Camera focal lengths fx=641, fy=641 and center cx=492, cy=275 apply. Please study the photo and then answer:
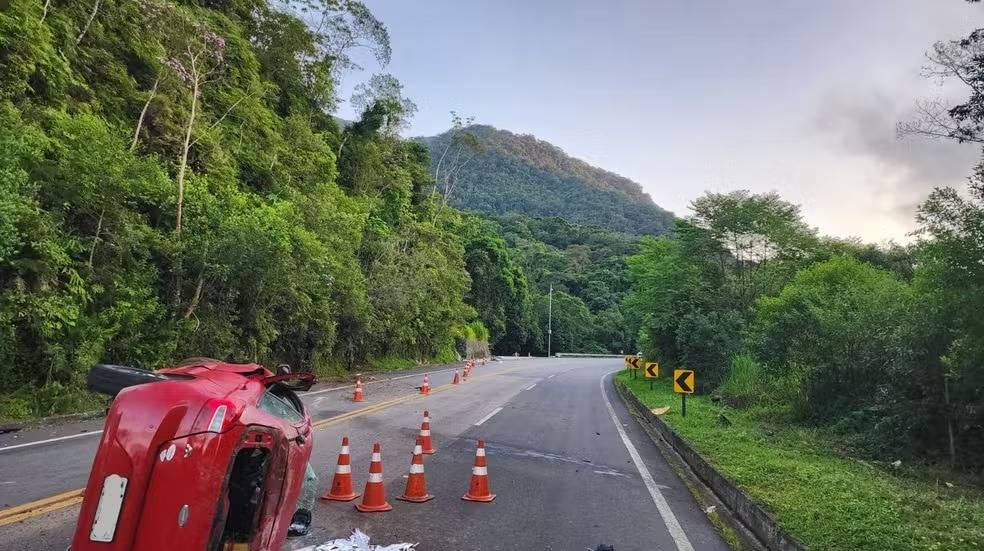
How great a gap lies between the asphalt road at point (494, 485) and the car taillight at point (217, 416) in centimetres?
257

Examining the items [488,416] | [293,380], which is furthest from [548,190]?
[293,380]

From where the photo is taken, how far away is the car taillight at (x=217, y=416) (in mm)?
3062

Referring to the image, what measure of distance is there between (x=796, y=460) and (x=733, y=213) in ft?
65.6

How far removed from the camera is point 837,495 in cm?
786

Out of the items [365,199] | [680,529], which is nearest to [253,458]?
[680,529]

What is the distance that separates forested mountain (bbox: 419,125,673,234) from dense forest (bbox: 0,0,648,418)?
93.4m

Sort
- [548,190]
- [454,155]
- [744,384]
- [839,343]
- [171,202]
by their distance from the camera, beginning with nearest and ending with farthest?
[839,343]
[171,202]
[744,384]
[454,155]
[548,190]

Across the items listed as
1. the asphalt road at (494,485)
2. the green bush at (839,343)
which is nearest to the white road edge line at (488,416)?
the asphalt road at (494,485)

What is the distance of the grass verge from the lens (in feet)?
20.0

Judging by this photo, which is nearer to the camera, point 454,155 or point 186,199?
point 186,199

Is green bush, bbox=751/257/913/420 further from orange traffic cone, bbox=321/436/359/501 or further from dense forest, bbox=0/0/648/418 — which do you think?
dense forest, bbox=0/0/648/418

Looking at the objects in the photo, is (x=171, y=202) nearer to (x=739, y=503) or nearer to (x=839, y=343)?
(x=739, y=503)

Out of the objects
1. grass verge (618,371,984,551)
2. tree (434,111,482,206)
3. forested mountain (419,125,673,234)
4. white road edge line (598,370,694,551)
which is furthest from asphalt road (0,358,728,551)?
forested mountain (419,125,673,234)

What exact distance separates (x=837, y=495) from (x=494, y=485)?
4212 mm
